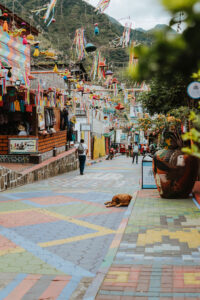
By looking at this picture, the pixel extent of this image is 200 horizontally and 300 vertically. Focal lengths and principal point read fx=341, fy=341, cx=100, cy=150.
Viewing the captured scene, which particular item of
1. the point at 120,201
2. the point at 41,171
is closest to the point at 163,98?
the point at 120,201

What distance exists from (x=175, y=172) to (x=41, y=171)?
9007mm

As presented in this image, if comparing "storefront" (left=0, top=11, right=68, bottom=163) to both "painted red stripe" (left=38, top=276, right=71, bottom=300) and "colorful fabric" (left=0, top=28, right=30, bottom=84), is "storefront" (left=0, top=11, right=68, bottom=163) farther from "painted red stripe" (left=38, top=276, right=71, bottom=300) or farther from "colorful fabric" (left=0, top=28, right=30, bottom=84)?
"painted red stripe" (left=38, top=276, right=71, bottom=300)

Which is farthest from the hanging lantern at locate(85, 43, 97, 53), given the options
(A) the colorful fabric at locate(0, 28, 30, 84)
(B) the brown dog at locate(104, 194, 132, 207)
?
(B) the brown dog at locate(104, 194, 132, 207)

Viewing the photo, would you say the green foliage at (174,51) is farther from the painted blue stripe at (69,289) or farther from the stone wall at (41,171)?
the stone wall at (41,171)

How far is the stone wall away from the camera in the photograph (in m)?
13.0

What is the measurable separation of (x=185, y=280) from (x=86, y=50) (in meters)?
13.2

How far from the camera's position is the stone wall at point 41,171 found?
13.0 metres

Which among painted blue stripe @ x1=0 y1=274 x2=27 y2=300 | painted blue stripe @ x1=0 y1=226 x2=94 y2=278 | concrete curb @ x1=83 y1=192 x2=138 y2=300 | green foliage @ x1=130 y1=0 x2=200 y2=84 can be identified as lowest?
painted blue stripe @ x1=0 y1=226 x2=94 y2=278

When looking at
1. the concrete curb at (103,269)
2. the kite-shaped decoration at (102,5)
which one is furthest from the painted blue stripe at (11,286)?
the kite-shaped decoration at (102,5)

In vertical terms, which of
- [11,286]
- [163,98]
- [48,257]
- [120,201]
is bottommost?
[120,201]

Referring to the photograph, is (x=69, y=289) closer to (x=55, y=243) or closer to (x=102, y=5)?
(x=55, y=243)

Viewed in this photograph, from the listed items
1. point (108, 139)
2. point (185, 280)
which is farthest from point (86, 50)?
point (108, 139)

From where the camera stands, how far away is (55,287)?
4.03m

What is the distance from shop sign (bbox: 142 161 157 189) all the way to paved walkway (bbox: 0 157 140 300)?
154cm
